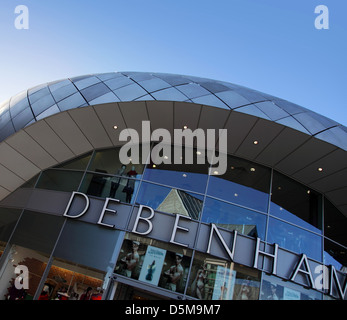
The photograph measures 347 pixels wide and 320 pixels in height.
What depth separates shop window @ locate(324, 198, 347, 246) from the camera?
11570mm

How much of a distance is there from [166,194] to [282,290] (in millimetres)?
5083

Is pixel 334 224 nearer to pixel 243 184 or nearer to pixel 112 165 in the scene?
pixel 243 184

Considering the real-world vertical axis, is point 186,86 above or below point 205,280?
Answer: above

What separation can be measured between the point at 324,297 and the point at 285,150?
5288mm

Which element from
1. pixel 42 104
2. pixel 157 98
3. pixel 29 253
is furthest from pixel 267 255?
pixel 42 104

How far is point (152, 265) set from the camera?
30.3 ft

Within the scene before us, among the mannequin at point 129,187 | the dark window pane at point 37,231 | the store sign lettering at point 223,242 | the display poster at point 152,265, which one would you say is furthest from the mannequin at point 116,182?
the display poster at point 152,265

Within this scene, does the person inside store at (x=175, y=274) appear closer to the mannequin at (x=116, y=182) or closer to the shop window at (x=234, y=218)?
the shop window at (x=234, y=218)

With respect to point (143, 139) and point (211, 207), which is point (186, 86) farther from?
point (211, 207)

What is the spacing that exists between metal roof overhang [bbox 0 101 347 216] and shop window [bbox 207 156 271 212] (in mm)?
399

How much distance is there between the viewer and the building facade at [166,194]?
364 inches

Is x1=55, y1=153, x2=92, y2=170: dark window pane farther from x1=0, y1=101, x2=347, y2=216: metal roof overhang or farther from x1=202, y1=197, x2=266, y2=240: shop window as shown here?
x1=202, y1=197, x2=266, y2=240: shop window

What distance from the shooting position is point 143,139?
11.4 m

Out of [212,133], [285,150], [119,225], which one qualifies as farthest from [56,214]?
[285,150]
